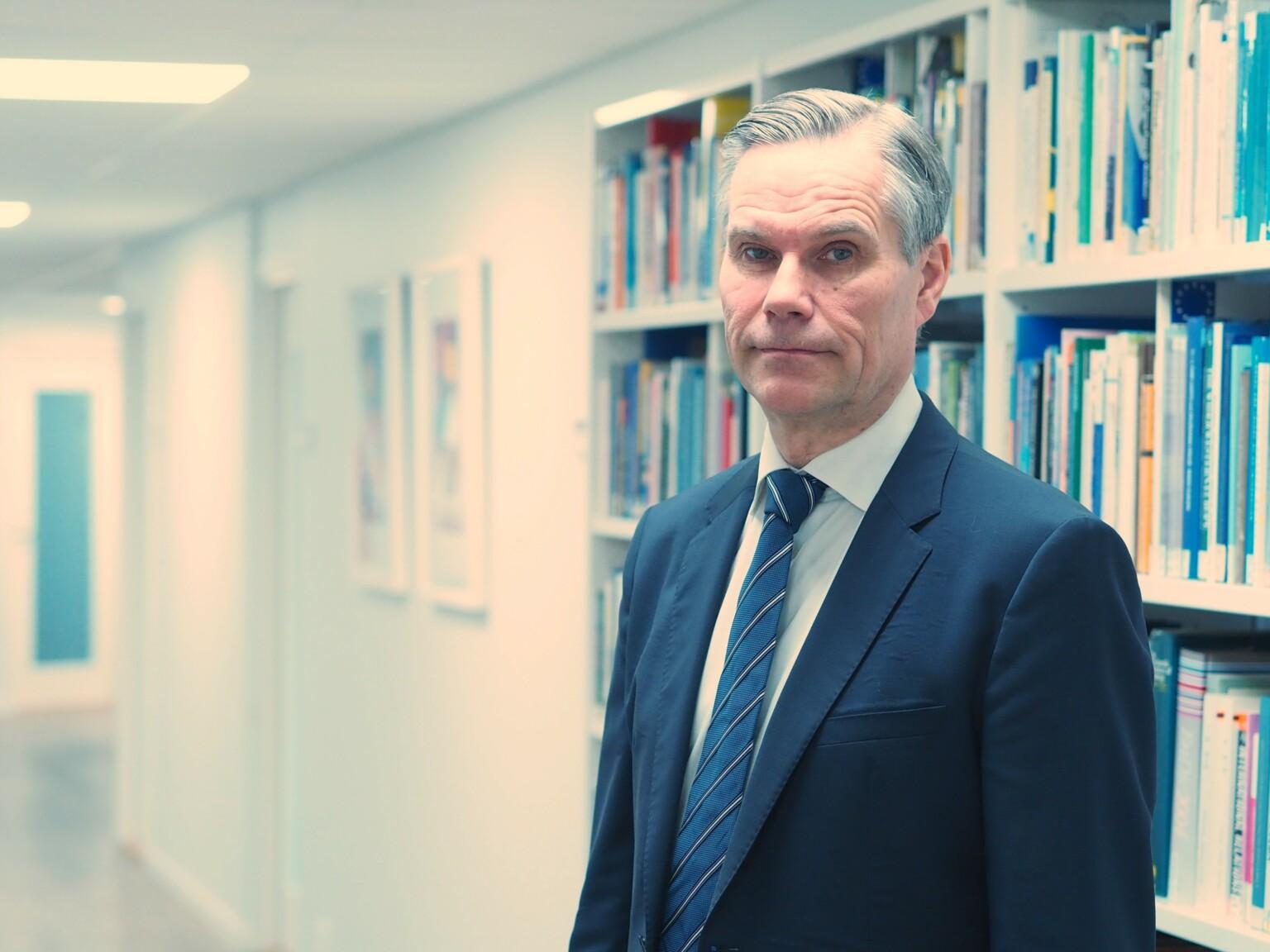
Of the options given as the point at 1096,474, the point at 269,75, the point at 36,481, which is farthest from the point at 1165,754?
the point at 36,481

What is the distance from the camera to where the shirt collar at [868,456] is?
1456 millimetres

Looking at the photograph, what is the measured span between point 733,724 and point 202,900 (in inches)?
215

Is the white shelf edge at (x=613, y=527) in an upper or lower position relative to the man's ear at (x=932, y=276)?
lower

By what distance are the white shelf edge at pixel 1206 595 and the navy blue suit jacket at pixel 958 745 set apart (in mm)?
357

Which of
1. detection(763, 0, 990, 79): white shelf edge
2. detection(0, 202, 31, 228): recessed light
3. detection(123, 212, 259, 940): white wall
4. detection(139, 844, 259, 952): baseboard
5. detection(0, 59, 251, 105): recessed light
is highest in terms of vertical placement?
detection(0, 59, 251, 105): recessed light

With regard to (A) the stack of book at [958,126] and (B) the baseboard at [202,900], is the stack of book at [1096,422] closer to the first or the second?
(A) the stack of book at [958,126]

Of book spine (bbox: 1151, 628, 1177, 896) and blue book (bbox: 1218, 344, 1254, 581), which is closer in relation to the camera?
blue book (bbox: 1218, 344, 1254, 581)

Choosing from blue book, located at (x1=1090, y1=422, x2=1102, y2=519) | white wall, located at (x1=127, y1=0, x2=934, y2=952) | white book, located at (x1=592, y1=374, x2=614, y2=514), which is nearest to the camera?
blue book, located at (x1=1090, y1=422, x2=1102, y2=519)

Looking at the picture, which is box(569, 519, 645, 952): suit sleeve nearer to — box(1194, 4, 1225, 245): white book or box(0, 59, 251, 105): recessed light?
box(1194, 4, 1225, 245): white book

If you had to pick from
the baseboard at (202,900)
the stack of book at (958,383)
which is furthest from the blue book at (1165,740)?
the baseboard at (202,900)

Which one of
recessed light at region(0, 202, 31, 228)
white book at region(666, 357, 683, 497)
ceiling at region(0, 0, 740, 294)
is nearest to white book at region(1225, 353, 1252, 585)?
white book at region(666, 357, 683, 497)

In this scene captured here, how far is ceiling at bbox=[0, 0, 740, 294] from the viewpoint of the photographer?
3037 mm

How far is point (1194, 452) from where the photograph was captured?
5.61 feet

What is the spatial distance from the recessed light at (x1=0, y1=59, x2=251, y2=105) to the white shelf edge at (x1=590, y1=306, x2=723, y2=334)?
4.30 feet
